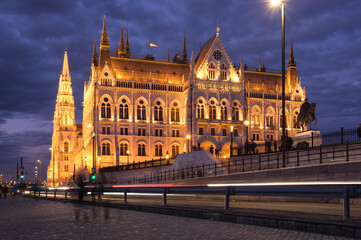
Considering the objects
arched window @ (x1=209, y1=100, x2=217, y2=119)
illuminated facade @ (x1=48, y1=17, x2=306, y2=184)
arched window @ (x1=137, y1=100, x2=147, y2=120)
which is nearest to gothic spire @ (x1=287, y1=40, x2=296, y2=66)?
illuminated facade @ (x1=48, y1=17, x2=306, y2=184)

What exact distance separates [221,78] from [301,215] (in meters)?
69.9

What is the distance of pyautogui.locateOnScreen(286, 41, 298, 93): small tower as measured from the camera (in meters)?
89.9

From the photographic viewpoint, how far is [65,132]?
10888 centimetres

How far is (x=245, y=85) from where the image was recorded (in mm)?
86625

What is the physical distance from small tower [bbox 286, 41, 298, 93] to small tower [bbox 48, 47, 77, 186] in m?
53.7

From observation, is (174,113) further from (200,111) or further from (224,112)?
(224,112)

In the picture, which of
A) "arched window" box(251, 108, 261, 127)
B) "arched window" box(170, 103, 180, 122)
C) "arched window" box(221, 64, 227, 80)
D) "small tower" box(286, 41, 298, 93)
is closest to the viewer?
"arched window" box(170, 103, 180, 122)

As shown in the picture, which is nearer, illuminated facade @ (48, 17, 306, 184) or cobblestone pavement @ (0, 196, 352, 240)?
cobblestone pavement @ (0, 196, 352, 240)

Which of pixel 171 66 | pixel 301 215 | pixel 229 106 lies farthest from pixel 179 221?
pixel 171 66

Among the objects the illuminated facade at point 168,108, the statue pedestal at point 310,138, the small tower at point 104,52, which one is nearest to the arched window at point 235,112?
the illuminated facade at point 168,108

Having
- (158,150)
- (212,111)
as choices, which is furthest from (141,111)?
(212,111)

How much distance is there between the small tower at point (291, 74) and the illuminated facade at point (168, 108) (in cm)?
507

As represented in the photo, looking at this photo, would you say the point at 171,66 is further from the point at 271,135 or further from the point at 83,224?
the point at 83,224

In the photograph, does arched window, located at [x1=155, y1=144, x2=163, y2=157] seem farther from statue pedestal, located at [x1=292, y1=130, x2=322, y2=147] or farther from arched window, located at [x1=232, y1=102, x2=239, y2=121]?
statue pedestal, located at [x1=292, y1=130, x2=322, y2=147]
